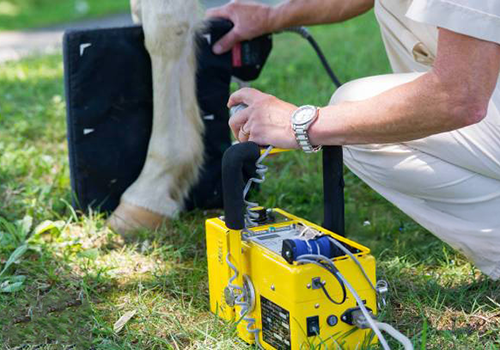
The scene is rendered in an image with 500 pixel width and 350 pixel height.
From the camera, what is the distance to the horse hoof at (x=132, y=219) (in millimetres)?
2463

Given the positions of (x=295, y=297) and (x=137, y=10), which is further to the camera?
(x=137, y=10)

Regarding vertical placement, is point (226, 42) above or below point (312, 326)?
above

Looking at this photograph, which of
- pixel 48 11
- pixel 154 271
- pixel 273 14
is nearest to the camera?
pixel 154 271

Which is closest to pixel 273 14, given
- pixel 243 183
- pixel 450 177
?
pixel 450 177

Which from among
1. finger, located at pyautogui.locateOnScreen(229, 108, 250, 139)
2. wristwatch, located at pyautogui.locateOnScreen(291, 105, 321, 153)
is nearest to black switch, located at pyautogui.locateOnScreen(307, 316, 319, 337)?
wristwatch, located at pyautogui.locateOnScreen(291, 105, 321, 153)

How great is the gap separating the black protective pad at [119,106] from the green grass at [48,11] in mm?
5552

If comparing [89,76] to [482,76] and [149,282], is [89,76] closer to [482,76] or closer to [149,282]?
[149,282]

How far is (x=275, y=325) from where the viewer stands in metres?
1.65

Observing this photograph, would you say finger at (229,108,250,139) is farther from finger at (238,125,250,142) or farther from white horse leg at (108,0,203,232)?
white horse leg at (108,0,203,232)

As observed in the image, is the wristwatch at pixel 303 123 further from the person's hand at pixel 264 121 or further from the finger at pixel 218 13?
the finger at pixel 218 13

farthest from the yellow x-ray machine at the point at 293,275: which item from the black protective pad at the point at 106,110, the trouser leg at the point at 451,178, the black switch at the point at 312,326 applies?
the black protective pad at the point at 106,110

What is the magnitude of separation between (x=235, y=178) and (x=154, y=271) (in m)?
0.64

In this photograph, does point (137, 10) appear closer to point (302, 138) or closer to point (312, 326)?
point (302, 138)

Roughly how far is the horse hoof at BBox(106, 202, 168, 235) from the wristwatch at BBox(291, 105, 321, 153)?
35.4 inches
